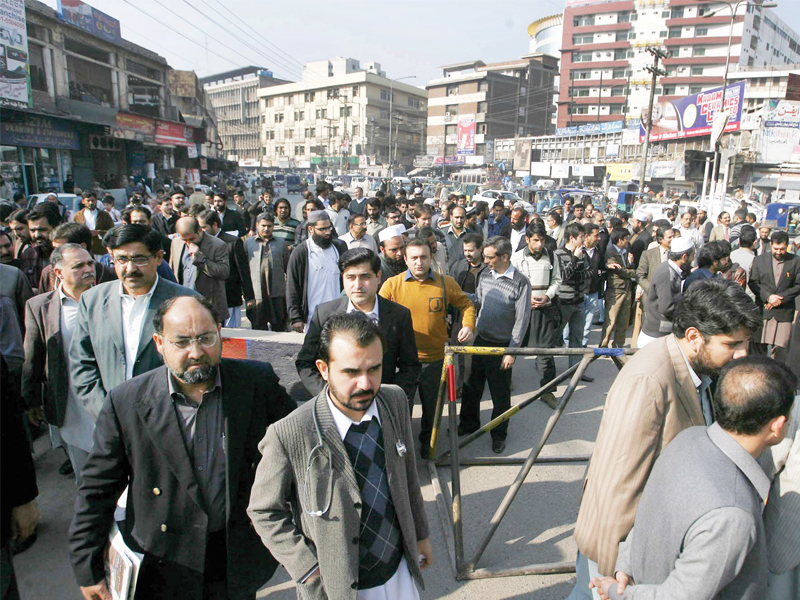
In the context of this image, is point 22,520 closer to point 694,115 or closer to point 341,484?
point 341,484

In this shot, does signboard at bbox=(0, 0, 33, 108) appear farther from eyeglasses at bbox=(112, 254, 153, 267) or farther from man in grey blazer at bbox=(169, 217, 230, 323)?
eyeglasses at bbox=(112, 254, 153, 267)

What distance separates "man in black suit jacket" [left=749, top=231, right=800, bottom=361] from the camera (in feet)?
20.4

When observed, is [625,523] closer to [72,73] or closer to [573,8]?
[72,73]

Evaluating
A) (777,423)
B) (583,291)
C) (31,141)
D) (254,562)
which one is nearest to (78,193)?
(31,141)

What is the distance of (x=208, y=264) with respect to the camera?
17.2 feet

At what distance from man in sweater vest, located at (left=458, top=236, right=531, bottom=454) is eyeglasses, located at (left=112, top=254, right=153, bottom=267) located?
9.65 ft

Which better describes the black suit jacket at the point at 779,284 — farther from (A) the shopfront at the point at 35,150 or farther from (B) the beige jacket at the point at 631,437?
(A) the shopfront at the point at 35,150

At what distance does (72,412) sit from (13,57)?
740 inches

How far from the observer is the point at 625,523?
6.61ft

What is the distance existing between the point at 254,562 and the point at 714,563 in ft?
5.41

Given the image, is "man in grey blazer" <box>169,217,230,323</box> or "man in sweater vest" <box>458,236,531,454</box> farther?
"man in grey blazer" <box>169,217,230,323</box>

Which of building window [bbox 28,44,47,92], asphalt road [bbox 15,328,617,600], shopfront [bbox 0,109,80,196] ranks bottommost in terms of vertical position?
asphalt road [bbox 15,328,617,600]

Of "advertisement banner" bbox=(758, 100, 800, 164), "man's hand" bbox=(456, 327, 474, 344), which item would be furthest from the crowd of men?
"advertisement banner" bbox=(758, 100, 800, 164)

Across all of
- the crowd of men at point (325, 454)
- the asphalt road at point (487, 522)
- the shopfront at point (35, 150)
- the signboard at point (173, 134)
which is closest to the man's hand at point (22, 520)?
the crowd of men at point (325, 454)
